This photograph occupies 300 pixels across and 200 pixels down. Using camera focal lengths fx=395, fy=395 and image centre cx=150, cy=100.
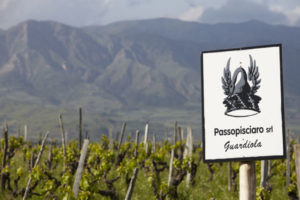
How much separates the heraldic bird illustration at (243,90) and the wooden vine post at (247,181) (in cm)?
52

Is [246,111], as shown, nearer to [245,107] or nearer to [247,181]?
[245,107]

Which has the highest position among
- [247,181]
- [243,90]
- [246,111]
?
[243,90]

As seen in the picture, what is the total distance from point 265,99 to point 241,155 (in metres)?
0.60

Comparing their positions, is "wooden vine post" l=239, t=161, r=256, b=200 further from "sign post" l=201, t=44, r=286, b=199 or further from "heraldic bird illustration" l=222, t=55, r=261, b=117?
"heraldic bird illustration" l=222, t=55, r=261, b=117

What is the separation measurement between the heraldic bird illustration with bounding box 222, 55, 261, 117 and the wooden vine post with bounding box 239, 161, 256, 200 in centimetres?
52

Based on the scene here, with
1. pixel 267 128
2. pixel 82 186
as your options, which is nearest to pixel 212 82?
pixel 267 128

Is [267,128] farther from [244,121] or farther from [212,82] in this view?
[212,82]

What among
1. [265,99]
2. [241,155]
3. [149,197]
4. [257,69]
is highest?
[257,69]

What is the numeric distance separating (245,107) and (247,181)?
Answer: 2.41ft

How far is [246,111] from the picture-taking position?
3918mm

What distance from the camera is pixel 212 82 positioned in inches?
160

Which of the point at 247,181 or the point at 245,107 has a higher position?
the point at 245,107

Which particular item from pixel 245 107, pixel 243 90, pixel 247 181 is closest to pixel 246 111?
pixel 245 107

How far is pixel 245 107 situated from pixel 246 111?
4 centimetres
